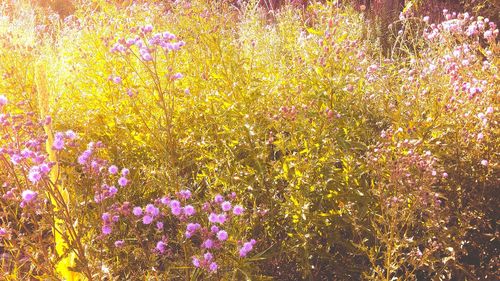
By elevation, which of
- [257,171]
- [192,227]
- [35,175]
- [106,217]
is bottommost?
[257,171]

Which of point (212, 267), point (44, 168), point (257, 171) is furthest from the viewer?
point (257, 171)

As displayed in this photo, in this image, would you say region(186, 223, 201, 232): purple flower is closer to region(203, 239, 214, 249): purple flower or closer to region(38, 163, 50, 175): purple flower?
region(203, 239, 214, 249): purple flower

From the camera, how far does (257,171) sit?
92.3 inches

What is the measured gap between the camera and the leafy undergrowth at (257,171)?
1867 mm

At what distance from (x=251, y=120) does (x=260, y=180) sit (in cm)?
31

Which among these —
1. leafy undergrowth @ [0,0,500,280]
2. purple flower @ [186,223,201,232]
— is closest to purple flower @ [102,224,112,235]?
leafy undergrowth @ [0,0,500,280]

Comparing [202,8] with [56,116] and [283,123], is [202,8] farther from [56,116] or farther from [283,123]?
[56,116]

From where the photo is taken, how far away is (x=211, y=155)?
8.19ft

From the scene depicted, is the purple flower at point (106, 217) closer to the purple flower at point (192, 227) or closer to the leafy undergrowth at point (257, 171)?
the leafy undergrowth at point (257, 171)

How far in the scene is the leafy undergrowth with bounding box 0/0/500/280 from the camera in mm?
Result: 1867

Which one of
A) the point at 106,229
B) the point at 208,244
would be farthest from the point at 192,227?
the point at 106,229

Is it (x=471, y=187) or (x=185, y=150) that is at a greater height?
(x=185, y=150)

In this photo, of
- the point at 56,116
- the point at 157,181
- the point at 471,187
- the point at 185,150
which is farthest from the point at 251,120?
the point at 56,116

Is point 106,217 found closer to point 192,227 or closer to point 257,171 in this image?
point 192,227
